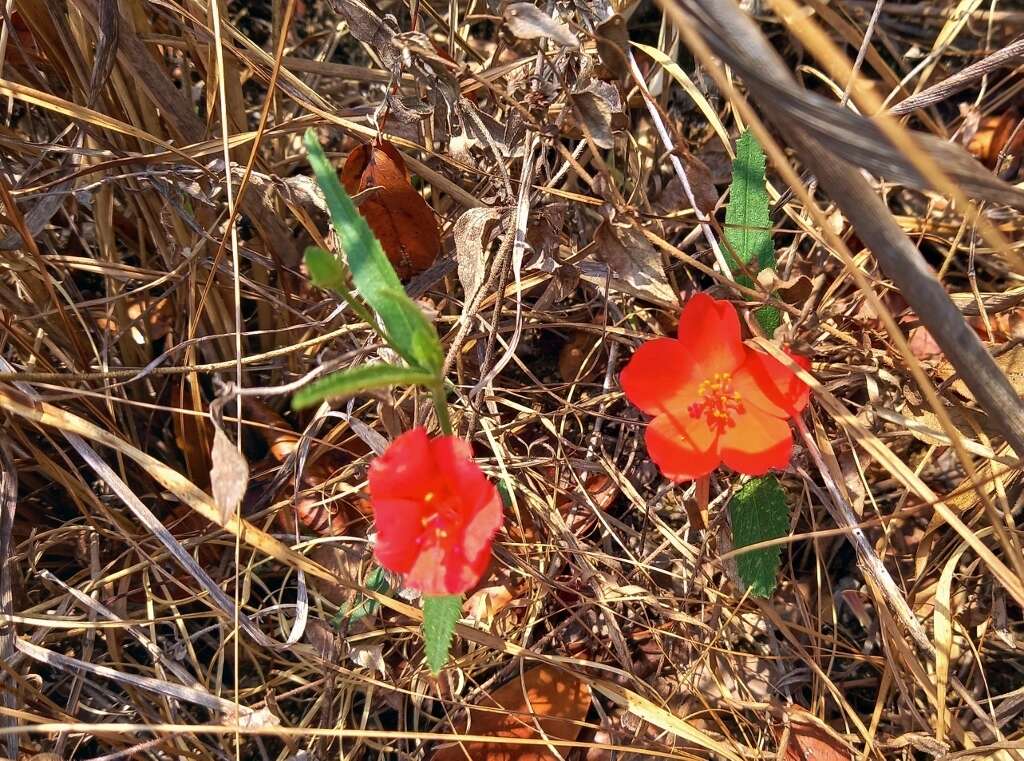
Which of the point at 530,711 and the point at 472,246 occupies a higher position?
the point at 472,246

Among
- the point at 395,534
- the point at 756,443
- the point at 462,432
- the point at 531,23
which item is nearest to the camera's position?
the point at 395,534

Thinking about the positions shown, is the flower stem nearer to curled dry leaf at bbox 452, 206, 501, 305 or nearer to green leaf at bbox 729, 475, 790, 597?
green leaf at bbox 729, 475, 790, 597

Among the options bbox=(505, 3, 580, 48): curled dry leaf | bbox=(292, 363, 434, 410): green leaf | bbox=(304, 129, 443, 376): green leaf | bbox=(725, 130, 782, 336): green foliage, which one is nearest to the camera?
bbox=(292, 363, 434, 410): green leaf

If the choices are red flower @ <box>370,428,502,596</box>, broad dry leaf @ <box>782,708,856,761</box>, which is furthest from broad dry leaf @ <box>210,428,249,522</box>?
broad dry leaf @ <box>782,708,856,761</box>

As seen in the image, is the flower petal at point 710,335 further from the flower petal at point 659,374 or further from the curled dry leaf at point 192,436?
the curled dry leaf at point 192,436

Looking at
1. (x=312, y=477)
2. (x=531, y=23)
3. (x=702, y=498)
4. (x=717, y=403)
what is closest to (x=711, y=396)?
(x=717, y=403)

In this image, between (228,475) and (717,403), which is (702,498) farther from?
(228,475)
